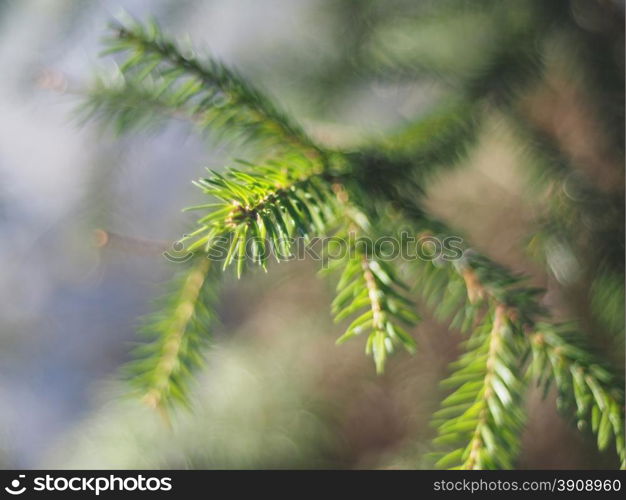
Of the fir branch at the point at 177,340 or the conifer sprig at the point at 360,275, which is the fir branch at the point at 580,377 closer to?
the conifer sprig at the point at 360,275

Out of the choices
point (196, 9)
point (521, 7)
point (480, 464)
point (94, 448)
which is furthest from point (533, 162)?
point (94, 448)

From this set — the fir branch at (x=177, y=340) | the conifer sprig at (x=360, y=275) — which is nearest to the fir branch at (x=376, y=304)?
the conifer sprig at (x=360, y=275)

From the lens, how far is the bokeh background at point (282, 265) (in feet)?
2.19

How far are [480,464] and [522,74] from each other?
1.30 ft

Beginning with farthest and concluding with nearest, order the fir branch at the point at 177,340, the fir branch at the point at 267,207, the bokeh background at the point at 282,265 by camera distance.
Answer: the bokeh background at the point at 282,265
the fir branch at the point at 177,340
the fir branch at the point at 267,207

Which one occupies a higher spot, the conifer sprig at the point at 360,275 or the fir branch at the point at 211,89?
the fir branch at the point at 211,89

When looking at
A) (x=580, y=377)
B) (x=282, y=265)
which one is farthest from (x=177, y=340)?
(x=282, y=265)

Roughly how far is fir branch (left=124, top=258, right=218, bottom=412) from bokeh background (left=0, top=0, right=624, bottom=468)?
0.24 ft

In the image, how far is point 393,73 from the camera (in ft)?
2.17

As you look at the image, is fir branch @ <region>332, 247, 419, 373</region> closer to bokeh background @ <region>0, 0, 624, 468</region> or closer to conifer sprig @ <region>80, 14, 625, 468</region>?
conifer sprig @ <region>80, 14, 625, 468</region>

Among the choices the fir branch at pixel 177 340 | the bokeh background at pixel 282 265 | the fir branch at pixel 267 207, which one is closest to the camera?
the fir branch at pixel 267 207

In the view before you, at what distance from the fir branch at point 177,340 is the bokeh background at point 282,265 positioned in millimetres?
73

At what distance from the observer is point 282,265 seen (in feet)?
3.07
